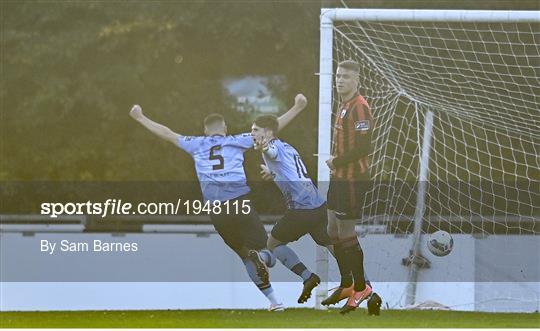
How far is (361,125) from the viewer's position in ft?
20.3

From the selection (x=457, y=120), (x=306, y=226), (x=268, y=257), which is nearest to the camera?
(x=306, y=226)

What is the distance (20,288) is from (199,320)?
4.37 feet

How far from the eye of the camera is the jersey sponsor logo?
615 centimetres

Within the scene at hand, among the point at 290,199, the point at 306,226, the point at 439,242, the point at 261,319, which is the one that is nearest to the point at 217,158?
the point at 290,199

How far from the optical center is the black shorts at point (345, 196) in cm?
617

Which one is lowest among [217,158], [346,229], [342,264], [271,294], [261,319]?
[261,319]

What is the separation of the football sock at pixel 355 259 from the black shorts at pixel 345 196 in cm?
13

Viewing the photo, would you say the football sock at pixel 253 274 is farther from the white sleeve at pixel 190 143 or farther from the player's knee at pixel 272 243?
the white sleeve at pixel 190 143

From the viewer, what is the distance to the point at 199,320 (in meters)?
6.77

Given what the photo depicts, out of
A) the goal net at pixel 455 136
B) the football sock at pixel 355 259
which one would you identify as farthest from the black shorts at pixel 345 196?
the goal net at pixel 455 136

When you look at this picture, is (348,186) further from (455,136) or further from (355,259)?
(455,136)

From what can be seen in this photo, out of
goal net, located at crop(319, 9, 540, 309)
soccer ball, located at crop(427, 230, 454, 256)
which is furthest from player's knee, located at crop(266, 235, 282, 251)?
soccer ball, located at crop(427, 230, 454, 256)

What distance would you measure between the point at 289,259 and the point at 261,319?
42cm

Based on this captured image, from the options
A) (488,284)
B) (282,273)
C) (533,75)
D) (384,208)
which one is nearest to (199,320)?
(282,273)
